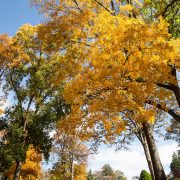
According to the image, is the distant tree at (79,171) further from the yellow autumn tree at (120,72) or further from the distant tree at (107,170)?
the distant tree at (107,170)

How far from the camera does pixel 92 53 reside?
467 inches

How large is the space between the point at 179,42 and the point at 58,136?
2361cm

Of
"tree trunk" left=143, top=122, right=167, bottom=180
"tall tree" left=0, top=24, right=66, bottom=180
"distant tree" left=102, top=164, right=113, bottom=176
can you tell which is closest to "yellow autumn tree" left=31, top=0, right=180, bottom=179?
"tree trunk" left=143, top=122, right=167, bottom=180

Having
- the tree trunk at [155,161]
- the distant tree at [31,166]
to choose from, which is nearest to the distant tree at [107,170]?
the distant tree at [31,166]

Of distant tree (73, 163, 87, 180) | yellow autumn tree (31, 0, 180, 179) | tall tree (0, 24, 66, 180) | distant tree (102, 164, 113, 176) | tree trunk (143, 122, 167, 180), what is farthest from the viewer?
distant tree (102, 164, 113, 176)

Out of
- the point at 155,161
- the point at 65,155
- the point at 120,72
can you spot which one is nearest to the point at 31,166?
the point at 65,155

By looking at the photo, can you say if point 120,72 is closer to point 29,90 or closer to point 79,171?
point 29,90

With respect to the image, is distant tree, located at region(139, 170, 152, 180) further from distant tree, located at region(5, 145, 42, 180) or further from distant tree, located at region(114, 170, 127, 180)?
distant tree, located at region(114, 170, 127, 180)

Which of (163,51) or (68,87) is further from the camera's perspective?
(68,87)

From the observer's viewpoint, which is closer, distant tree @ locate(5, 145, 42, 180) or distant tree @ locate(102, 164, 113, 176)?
distant tree @ locate(5, 145, 42, 180)

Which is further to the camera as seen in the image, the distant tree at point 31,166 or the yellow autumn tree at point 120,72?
the distant tree at point 31,166

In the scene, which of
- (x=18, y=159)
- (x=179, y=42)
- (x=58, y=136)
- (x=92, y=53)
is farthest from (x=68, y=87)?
(x=58, y=136)

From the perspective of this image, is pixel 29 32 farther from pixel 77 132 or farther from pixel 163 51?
pixel 163 51

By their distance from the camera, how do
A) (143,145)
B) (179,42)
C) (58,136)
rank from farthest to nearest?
1. (58,136)
2. (143,145)
3. (179,42)
